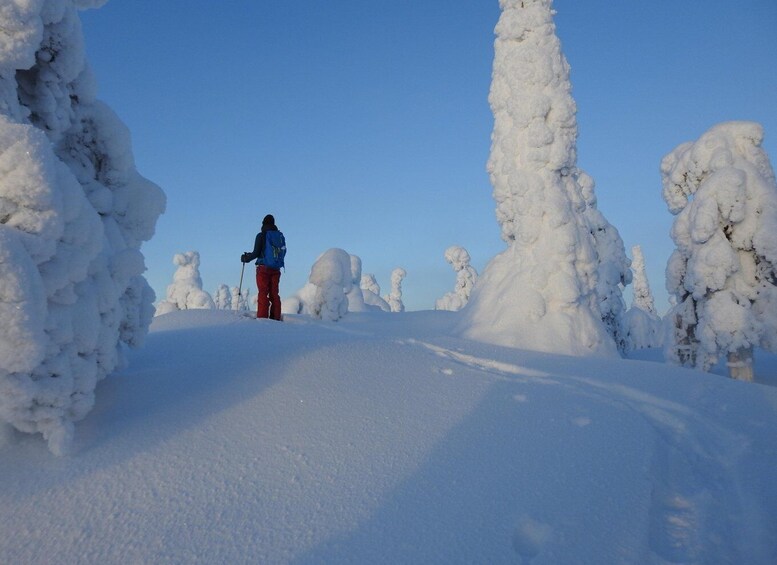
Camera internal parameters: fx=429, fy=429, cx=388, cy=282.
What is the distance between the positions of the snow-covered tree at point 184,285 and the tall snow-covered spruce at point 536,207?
25007 mm

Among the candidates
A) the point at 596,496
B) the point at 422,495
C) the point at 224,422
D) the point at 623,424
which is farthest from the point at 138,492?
the point at 623,424

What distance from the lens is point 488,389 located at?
14.0 feet

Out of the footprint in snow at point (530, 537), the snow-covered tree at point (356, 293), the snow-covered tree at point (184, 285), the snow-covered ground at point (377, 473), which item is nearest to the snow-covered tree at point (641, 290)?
the snow-covered tree at point (356, 293)

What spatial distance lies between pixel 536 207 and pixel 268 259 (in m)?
6.87

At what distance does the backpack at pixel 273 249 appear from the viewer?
8.70 meters

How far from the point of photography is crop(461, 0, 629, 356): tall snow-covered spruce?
33.3 feet

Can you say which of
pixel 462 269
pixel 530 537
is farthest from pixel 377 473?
pixel 462 269

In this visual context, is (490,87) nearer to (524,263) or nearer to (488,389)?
(524,263)

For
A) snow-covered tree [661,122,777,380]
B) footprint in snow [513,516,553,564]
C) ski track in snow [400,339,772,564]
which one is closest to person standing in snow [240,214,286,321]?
ski track in snow [400,339,772,564]

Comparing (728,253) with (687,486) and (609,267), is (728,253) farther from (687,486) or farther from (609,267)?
(687,486)

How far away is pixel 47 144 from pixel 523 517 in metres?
3.45

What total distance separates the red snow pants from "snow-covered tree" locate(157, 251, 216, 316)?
79.5 feet

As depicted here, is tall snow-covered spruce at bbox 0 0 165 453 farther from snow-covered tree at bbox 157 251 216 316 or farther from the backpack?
snow-covered tree at bbox 157 251 216 316

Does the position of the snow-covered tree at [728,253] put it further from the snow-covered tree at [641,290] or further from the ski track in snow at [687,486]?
the snow-covered tree at [641,290]
